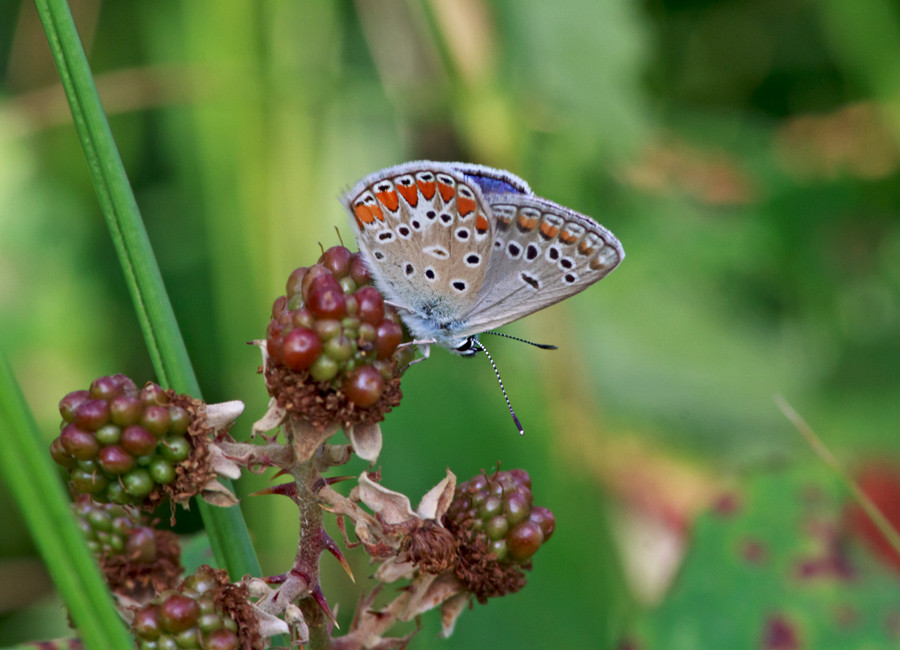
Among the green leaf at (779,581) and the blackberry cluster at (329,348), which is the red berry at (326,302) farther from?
the green leaf at (779,581)

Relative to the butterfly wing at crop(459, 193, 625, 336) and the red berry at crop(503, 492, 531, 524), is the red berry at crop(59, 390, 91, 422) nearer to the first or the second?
the red berry at crop(503, 492, 531, 524)

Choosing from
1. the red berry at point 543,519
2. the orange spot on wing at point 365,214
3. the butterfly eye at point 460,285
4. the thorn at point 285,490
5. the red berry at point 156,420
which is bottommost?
the red berry at point 543,519

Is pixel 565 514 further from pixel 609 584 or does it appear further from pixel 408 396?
pixel 408 396

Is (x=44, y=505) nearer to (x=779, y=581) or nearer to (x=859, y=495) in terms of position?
(x=859, y=495)

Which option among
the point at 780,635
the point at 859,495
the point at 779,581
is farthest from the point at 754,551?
the point at 859,495

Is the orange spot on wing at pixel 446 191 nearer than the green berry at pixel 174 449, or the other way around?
the green berry at pixel 174 449

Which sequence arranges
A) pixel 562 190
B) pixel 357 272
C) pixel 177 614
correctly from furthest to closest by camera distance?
1. pixel 562 190
2. pixel 357 272
3. pixel 177 614

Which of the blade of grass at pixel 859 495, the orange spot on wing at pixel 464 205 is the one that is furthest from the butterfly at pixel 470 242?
the blade of grass at pixel 859 495

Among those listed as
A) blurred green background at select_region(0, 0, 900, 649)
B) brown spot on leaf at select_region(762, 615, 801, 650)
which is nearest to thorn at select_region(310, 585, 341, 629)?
brown spot on leaf at select_region(762, 615, 801, 650)
